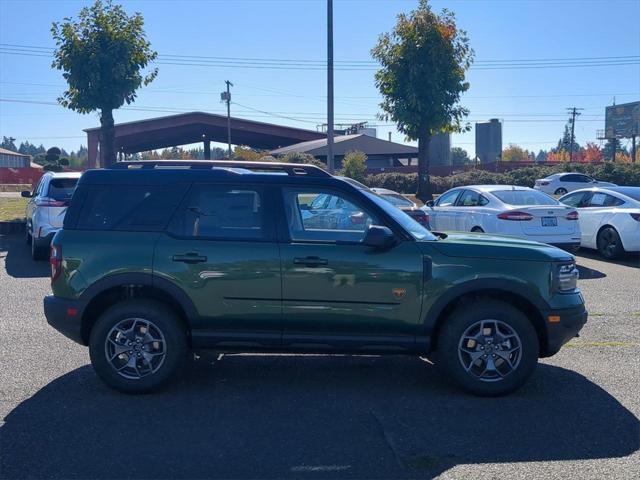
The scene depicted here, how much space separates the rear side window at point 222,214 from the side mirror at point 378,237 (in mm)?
872

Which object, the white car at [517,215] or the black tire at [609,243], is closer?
the white car at [517,215]

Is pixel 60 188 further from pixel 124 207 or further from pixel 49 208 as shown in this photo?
pixel 124 207

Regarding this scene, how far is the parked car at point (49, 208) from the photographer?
13344 mm

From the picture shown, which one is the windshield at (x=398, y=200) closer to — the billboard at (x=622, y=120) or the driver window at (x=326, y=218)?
the driver window at (x=326, y=218)

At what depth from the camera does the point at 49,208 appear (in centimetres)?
1334

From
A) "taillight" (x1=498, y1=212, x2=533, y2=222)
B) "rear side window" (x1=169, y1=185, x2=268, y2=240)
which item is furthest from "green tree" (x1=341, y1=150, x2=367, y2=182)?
"rear side window" (x1=169, y1=185, x2=268, y2=240)

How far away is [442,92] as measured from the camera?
26.8 metres

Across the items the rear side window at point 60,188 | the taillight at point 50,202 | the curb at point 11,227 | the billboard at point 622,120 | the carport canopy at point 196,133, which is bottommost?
the curb at point 11,227

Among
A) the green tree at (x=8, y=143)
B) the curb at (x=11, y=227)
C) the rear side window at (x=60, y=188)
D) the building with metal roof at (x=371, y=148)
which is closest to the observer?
the rear side window at (x=60, y=188)

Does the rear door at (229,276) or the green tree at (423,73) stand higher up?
the green tree at (423,73)

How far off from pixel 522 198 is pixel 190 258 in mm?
9015

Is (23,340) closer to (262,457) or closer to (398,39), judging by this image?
(262,457)

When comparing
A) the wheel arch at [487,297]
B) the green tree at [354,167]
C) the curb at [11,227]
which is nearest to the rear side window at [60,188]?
the curb at [11,227]

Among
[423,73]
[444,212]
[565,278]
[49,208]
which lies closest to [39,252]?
[49,208]
